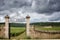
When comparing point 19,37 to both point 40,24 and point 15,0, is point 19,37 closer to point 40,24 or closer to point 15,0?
point 40,24

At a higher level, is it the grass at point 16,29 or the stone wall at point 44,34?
the grass at point 16,29

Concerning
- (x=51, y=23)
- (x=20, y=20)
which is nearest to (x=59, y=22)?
(x=51, y=23)

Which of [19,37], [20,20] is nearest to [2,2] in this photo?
[20,20]

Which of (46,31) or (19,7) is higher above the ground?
(19,7)

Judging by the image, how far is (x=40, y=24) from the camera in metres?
4.48

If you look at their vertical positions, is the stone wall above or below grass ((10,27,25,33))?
below

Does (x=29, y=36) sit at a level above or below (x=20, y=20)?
below

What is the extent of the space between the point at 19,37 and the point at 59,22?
968 mm

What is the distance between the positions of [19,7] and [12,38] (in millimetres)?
728

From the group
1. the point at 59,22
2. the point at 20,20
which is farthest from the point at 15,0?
the point at 59,22

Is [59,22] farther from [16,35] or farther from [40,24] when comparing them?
[16,35]

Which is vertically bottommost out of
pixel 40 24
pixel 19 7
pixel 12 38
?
pixel 12 38

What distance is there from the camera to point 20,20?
4.50 metres

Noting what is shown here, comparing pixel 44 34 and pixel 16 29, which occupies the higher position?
pixel 16 29
